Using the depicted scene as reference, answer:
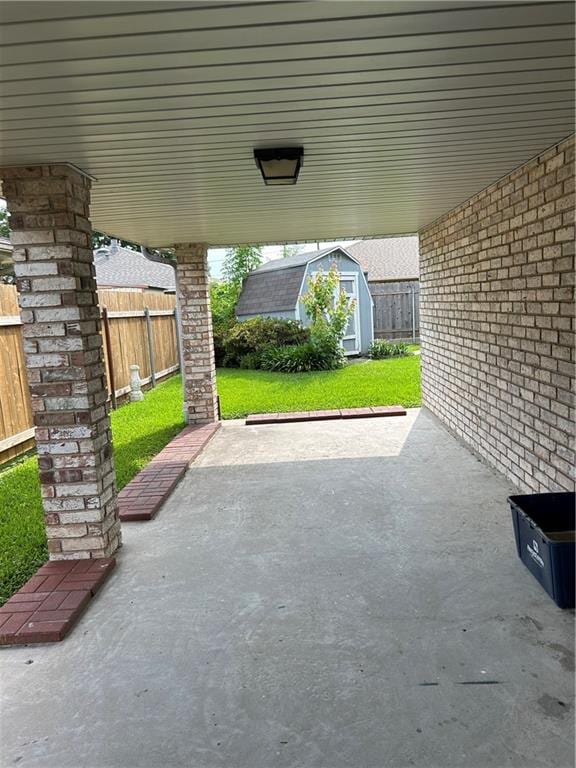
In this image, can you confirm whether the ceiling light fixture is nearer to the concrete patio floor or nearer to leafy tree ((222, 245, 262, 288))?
the concrete patio floor

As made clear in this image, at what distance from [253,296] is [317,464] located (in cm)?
1284

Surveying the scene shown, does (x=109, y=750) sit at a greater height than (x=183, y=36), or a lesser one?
lesser

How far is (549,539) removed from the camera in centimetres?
271

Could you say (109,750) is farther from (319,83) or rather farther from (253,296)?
(253,296)

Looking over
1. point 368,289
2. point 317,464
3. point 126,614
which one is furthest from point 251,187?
point 368,289

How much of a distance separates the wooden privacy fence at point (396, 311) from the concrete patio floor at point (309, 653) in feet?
46.1

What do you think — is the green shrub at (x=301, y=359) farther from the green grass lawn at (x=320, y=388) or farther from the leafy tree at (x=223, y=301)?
the leafy tree at (x=223, y=301)

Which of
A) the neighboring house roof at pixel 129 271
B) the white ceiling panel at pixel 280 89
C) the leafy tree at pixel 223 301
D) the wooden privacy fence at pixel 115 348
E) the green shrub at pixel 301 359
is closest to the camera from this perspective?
the white ceiling panel at pixel 280 89

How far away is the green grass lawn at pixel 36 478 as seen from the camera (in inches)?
140

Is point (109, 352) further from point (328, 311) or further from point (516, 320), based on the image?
point (516, 320)

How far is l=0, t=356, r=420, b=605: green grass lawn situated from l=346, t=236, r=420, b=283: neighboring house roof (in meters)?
7.56

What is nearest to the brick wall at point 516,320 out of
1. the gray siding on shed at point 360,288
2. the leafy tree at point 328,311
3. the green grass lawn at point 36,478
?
the green grass lawn at point 36,478

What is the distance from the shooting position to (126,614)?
2.89m

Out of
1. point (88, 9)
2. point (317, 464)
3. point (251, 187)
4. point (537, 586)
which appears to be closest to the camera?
point (88, 9)
